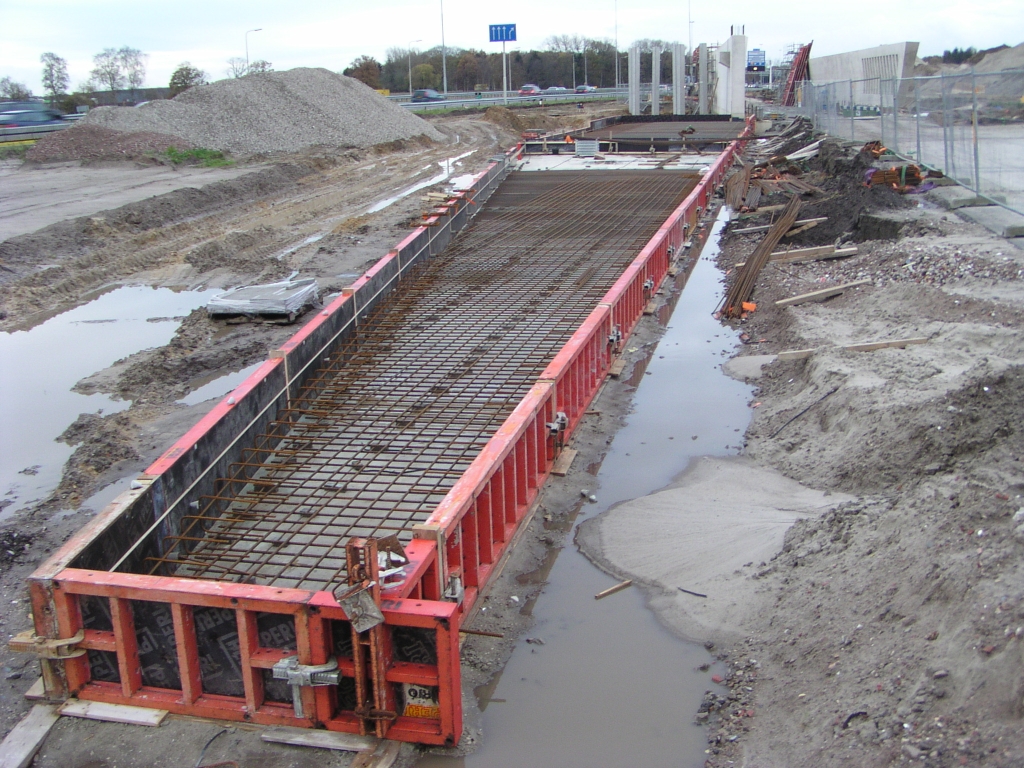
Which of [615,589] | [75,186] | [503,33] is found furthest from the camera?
[503,33]

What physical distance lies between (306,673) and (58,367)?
8.50 m

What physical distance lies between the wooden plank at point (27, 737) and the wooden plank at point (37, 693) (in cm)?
6

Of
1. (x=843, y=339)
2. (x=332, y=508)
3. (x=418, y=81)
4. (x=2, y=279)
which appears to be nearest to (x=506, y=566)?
(x=332, y=508)

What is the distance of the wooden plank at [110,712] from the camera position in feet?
15.2

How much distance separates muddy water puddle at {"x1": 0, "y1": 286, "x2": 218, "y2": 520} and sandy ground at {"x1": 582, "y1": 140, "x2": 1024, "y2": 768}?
5.32 m

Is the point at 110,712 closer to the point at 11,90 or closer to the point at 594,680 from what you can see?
the point at 594,680

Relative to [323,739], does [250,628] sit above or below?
above

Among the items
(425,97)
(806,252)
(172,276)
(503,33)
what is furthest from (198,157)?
(425,97)

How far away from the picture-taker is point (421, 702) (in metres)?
4.43

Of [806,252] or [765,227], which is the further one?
[765,227]

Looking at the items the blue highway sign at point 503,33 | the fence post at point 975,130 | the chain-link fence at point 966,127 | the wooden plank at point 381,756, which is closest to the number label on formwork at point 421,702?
the wooden plank at point 381,756

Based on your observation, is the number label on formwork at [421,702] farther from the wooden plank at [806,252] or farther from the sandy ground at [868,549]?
the wooden plank at [806,252]

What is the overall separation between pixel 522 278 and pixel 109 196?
16.3 metres

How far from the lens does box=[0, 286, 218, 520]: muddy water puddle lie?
8305 mm
